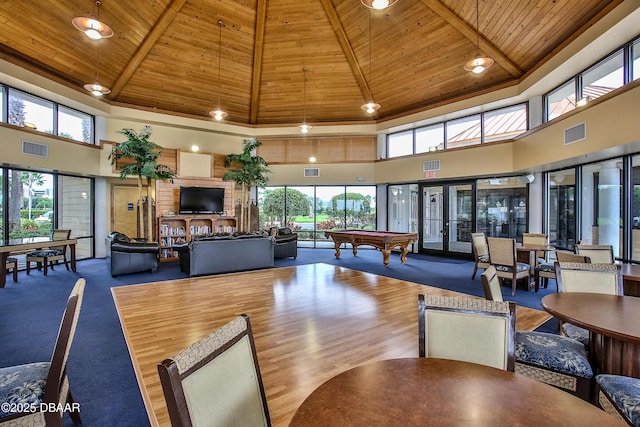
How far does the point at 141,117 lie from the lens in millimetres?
9727

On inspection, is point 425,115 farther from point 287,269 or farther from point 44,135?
point 44,135

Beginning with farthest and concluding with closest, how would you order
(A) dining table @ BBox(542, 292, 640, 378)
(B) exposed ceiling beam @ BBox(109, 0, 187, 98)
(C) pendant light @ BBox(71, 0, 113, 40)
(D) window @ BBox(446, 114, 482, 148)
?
1. (D) window @ BBox(446, 114, 482, 148)
2. (B) exposed ceiling beam @ BBox(109, 0, 187, 98)
3. (C) pendant light @ BBox(71, 0, 113, 40)
4. (A) dining table @ BBox(542, 292, 640, 378)

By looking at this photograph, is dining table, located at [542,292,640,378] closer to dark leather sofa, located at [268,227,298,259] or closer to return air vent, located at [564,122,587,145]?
return air vent, located at [564,122,587,145]

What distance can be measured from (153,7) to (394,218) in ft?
30.1

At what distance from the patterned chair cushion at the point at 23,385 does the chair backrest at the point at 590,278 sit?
13.5 feet

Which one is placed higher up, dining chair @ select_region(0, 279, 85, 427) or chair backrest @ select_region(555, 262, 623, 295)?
chair backrest @ select_region(555, 262, 623, 295)

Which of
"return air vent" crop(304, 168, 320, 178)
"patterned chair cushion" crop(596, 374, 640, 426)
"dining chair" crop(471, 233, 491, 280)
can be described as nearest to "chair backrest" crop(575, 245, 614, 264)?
"dining chair" crop(471, 233, 491, 280)

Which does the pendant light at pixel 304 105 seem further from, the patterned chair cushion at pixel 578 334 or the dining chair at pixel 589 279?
the patterned chair cushion at pixel 578 334

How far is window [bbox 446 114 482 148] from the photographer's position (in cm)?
912

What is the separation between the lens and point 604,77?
561 cm

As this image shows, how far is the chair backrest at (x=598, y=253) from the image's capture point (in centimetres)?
442

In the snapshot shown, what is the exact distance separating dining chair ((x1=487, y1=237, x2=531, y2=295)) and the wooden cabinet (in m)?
7.67

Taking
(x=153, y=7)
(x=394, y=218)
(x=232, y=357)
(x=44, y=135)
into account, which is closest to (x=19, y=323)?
(x=232, y=357)

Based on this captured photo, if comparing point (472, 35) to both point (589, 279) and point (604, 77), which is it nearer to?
point (604, 77)
